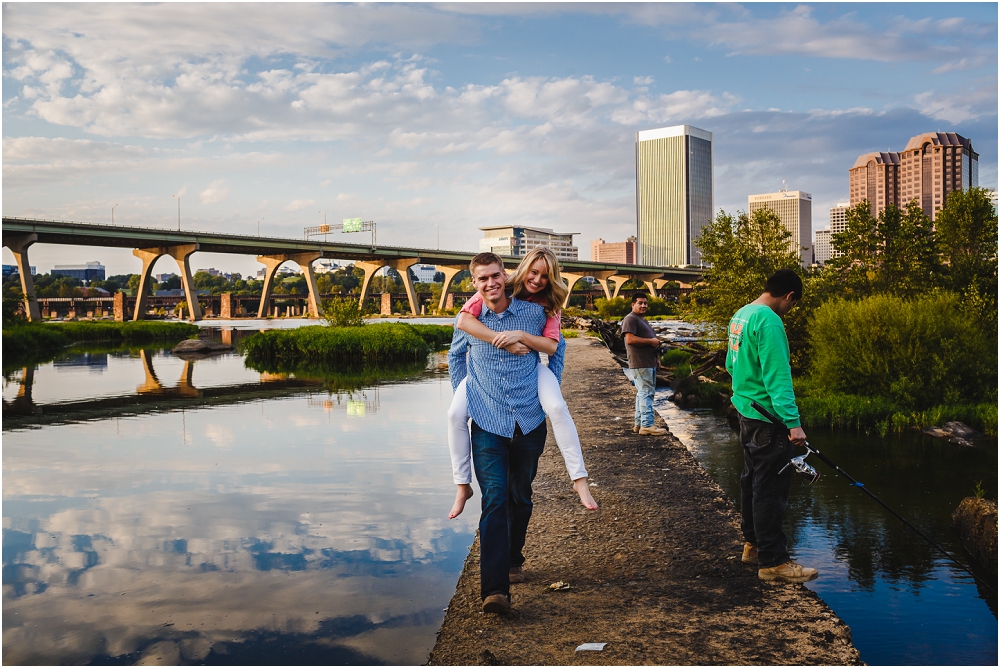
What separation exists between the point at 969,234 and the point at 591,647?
23.6 m

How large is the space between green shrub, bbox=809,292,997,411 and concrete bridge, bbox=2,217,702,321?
29069mm

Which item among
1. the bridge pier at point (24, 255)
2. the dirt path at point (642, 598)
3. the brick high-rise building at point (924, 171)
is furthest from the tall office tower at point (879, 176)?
the dirt path at point (642, 598)

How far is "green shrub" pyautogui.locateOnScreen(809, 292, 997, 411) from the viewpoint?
1237 cm

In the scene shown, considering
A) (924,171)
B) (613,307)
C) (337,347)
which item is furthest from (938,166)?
(337,347)

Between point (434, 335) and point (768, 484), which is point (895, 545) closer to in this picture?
point (768, 484)

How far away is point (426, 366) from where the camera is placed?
2247cm

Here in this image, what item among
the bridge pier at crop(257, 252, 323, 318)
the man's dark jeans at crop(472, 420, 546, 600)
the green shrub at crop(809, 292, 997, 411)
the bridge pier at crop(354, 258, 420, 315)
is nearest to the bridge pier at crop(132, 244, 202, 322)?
the bridge pier at crop(257, 252, 323, 318)

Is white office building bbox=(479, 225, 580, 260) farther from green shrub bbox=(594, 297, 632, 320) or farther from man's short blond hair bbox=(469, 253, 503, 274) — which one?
man's short blond hair bbox=(469, 253, 503, 274)

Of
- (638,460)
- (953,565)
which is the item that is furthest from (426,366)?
(953,565)

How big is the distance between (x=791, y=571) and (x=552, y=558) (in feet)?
4.59

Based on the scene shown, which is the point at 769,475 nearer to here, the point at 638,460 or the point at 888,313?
the point at 638,460

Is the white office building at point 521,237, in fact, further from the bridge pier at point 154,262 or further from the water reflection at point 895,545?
the water reflection at point 895,545

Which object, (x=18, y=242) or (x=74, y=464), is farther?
(x=18, y=242)

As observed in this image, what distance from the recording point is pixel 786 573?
4.25 metres
